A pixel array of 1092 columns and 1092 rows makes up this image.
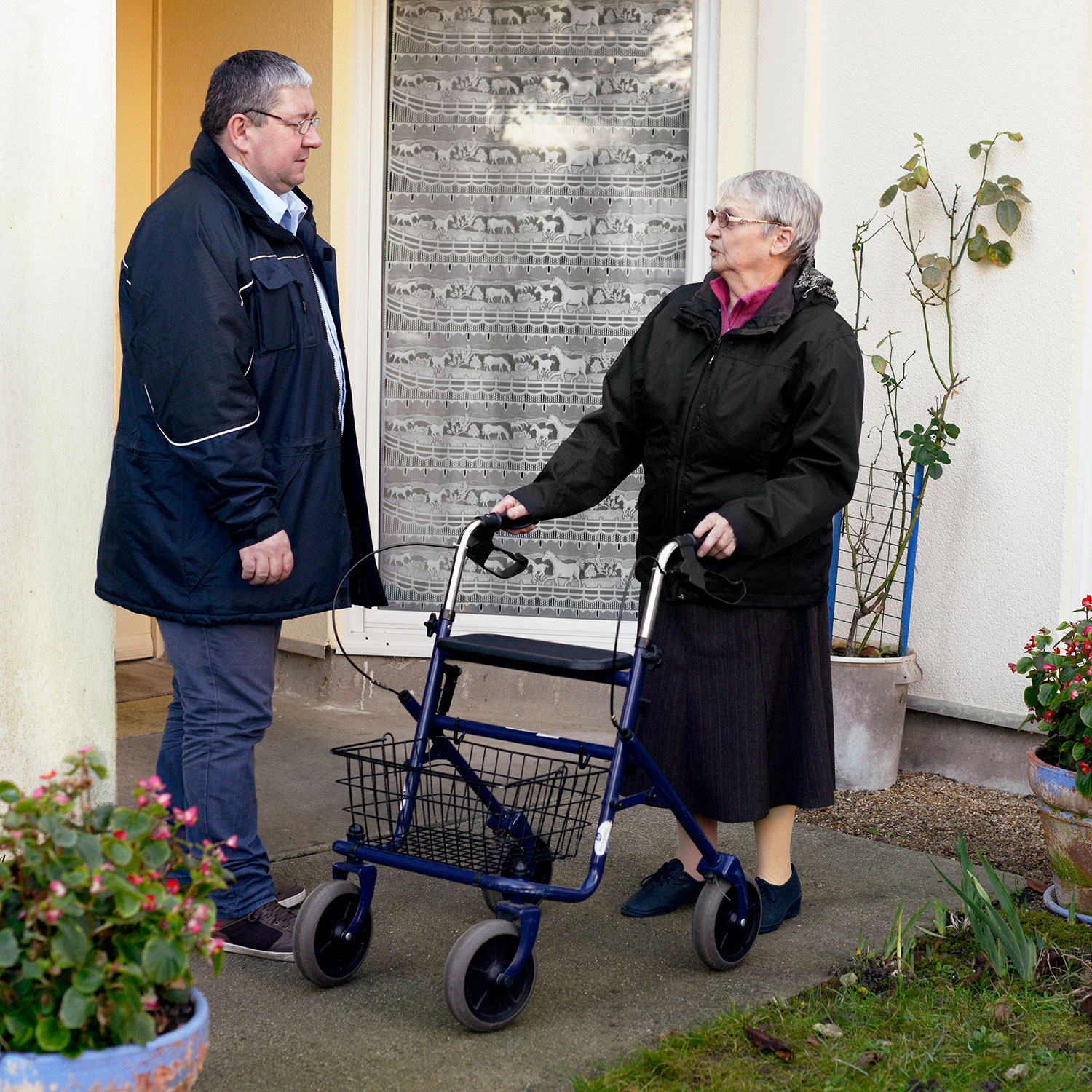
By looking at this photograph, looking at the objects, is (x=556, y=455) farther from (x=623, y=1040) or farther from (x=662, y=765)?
(x=623, y=1040)

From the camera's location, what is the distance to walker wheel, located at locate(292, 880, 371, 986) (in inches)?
111

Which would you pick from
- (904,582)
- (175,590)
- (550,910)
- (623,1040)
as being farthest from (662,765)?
(904,582)

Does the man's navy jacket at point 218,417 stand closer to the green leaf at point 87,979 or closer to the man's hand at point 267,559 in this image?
the man's hand at point 267,559

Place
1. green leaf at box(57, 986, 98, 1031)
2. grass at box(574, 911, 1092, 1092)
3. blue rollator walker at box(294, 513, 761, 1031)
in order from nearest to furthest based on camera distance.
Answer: green leaf at box(57, 986, 98, 1031)
grass at box(574, 911, 1092, 1092)
blue rollator walker at box(294, 513, 761, 1031)

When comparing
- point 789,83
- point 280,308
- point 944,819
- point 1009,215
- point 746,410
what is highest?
point 789,83

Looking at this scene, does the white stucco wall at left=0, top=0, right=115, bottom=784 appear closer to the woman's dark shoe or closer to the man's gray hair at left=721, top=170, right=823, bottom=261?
the man's gray hair at left=721, top=170, right=823, bottom=261

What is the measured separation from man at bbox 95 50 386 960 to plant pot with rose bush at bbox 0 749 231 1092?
1105 mm

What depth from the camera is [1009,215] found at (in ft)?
14.9

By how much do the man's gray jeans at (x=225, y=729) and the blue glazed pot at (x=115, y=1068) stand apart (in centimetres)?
123

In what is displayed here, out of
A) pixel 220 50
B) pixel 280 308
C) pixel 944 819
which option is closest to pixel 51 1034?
pixel 280 308

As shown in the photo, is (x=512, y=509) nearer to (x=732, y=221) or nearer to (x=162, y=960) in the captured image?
(x=732, y=221)

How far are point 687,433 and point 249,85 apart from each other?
1320 mm

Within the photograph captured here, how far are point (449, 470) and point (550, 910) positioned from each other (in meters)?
2.60

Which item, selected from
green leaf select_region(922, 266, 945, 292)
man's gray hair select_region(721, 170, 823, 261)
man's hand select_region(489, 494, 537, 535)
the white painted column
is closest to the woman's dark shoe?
man's hand select_region(489, 494, 537, 535)
